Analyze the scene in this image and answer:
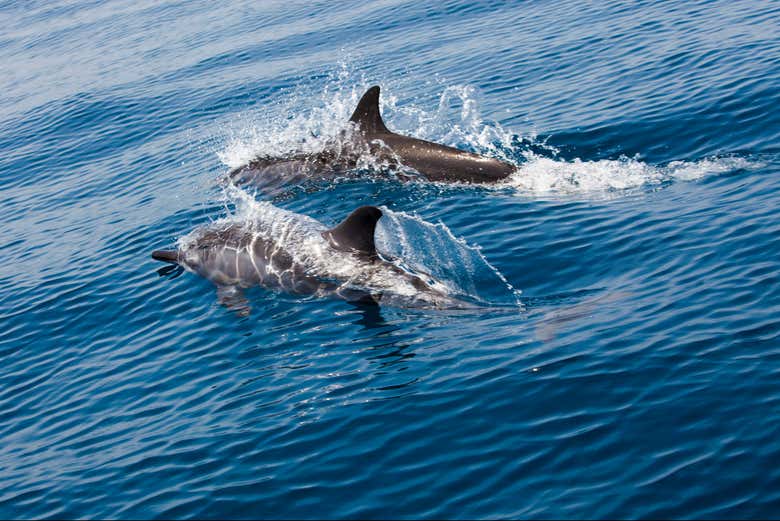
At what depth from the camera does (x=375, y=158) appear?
1938 cm

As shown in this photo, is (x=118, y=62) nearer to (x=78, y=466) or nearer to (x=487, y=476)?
(x=78, y=466)

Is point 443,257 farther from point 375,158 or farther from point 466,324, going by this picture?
point 375,158

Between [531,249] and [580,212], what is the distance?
6.11 feet

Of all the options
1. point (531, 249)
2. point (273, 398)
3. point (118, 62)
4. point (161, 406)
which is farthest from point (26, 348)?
point (118, 62)

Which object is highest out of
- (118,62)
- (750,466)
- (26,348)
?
(118,62)

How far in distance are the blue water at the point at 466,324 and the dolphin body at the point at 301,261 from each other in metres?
0.32

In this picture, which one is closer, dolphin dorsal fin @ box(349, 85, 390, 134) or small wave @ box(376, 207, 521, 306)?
small wave @ box(376, 207, 521, 306)

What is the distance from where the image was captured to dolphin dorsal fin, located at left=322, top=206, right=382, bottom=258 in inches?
531

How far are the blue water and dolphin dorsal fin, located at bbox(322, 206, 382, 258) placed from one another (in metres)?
0.96

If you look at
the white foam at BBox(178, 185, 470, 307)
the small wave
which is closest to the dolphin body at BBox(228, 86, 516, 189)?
the small wave

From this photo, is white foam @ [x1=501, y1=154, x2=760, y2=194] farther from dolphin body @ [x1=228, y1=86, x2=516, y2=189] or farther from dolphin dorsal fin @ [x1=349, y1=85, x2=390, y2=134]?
dolphin dorsal fin @ [x1=349, y1=85, x2=390, y2=134]

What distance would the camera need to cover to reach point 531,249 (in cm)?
1447

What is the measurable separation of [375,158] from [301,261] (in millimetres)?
5368

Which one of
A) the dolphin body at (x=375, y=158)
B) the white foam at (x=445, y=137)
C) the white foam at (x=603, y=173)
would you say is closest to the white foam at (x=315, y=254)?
the dolphin body at (x=375, y=158)
